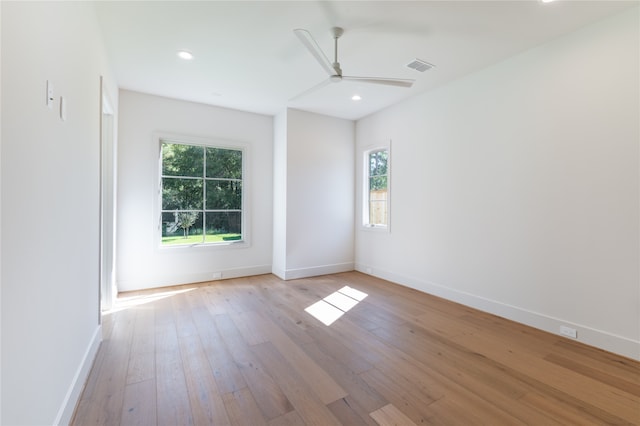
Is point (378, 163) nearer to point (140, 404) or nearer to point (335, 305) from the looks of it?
point (335, 305)

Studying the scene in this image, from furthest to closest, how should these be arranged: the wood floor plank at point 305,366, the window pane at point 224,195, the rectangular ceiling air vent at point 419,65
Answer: the window pane at point 224,195 → the rectangular ceiling air vent at point 419,65 → the wood floor plank at point 305,366

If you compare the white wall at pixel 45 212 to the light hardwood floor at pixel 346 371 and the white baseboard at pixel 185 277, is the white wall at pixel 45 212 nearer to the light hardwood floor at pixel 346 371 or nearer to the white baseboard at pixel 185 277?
the light hardwood floor at pixel 346 371

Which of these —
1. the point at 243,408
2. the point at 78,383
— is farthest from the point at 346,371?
the point at 78,383

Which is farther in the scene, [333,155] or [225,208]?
[333,155]

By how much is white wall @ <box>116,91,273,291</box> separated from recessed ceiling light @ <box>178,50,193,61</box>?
144 cm

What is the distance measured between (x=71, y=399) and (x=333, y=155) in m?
4.49

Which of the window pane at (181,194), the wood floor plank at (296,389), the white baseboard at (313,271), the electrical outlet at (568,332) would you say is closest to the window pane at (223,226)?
the window pane at (181,194)

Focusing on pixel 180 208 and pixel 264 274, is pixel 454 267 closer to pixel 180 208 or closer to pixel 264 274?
pixel 264 274

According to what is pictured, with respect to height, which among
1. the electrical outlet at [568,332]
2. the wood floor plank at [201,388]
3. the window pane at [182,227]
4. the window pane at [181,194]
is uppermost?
the window pane at [181,194]

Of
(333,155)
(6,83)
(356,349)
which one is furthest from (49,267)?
(333,155)

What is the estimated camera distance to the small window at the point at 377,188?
491cm

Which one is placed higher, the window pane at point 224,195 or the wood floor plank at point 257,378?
the window pane at point 224,195

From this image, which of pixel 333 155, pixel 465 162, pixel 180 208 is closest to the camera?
pixel 465 162

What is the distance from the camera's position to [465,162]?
361 centimetres
